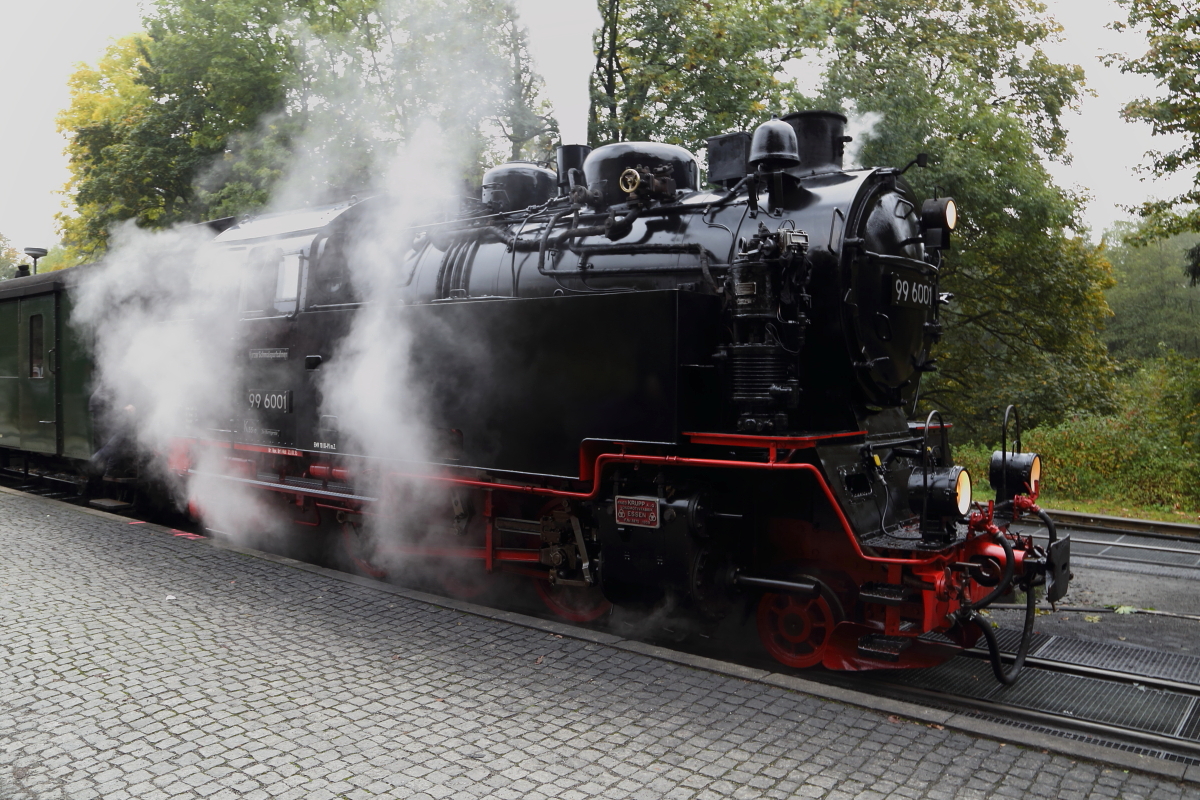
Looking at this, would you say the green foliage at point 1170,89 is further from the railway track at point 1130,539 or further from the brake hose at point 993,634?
the brake hose at point 993,634

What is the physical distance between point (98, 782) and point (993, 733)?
3731mm

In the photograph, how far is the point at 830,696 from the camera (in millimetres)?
4184

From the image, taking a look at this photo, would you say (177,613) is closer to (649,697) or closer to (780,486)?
(649,697)

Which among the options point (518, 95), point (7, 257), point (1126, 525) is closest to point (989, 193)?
point (1126, 525)

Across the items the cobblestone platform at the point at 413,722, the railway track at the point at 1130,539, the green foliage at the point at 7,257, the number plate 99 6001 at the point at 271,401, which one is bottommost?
the railway track at the point at 1130,539

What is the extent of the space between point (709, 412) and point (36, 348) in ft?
33.5

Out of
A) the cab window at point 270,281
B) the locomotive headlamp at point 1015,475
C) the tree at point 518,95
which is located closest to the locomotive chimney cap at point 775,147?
the locomotive headlamp at point 1015,475

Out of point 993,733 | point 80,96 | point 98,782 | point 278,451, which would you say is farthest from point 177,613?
point 80,96

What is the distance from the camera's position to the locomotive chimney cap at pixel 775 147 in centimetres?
507

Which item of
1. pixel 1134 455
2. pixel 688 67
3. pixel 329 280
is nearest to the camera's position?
pixel 329 280

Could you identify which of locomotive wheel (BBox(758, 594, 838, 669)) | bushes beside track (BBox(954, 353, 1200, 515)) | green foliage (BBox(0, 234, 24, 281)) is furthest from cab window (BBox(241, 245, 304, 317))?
green foliage (BBox(0, 234, 24, 281))

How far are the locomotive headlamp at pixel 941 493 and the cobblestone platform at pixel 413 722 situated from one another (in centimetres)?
110

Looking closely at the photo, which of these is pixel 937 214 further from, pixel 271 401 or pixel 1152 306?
pixel 1152 306

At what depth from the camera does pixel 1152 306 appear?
30.0 meters
